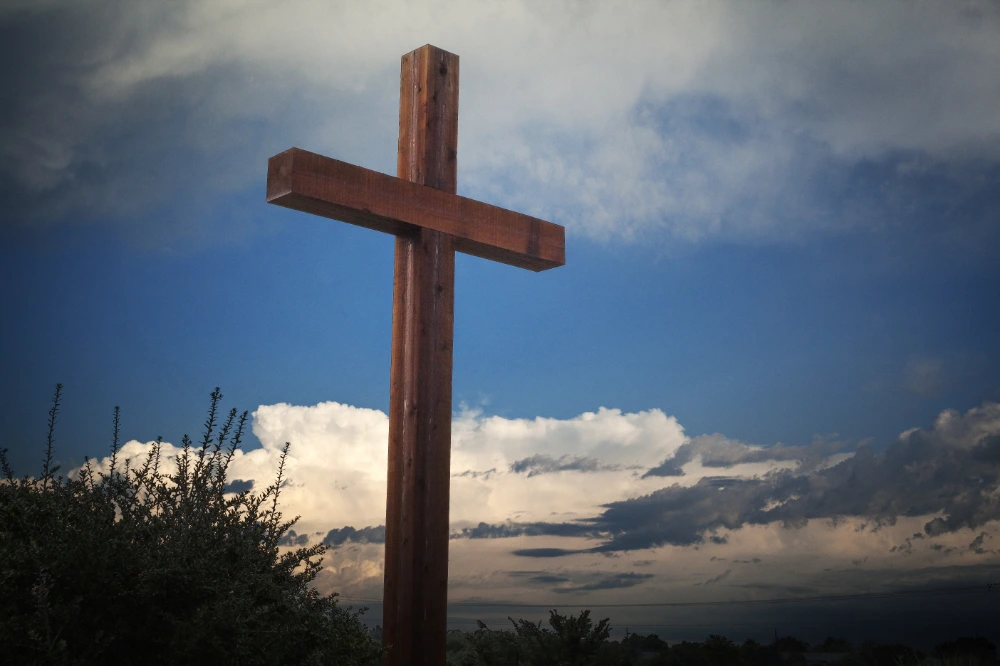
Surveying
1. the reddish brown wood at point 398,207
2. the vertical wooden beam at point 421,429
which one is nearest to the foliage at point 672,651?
the vertical wooden beam at point 421,429

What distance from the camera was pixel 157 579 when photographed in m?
3.03

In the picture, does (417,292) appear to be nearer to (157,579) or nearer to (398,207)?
(398,207)

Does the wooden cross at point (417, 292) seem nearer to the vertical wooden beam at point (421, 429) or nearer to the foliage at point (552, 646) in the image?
the vertical wooden beam at point (421, 429)

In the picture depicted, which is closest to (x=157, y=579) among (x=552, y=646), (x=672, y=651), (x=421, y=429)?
(x=421, y=429)

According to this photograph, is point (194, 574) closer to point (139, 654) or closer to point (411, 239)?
point (139, 654)

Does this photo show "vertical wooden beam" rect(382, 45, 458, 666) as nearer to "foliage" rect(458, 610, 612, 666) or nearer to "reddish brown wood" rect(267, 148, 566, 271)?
"reddish brown wood" rect(267, 148, 566, 271)

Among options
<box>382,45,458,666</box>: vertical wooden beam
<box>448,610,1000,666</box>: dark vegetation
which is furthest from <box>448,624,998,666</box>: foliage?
<box>382,45,458,666</box>: vertical wooden beam

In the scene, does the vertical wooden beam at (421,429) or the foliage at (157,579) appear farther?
the vertical wooden beam at (421,429)

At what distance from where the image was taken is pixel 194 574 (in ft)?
10.3

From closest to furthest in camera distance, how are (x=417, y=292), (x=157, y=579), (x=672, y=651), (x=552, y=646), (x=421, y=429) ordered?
(x=157, y=579) → (x=421, y=429) → (x=417, y=292) → (x=552, y=646) → (x=672, y=651)

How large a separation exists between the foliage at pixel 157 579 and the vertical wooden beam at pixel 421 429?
251 millimetres

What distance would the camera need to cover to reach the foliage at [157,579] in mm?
2893

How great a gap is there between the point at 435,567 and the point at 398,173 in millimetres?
2125

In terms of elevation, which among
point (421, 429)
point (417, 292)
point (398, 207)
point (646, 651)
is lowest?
point (646, 651)
